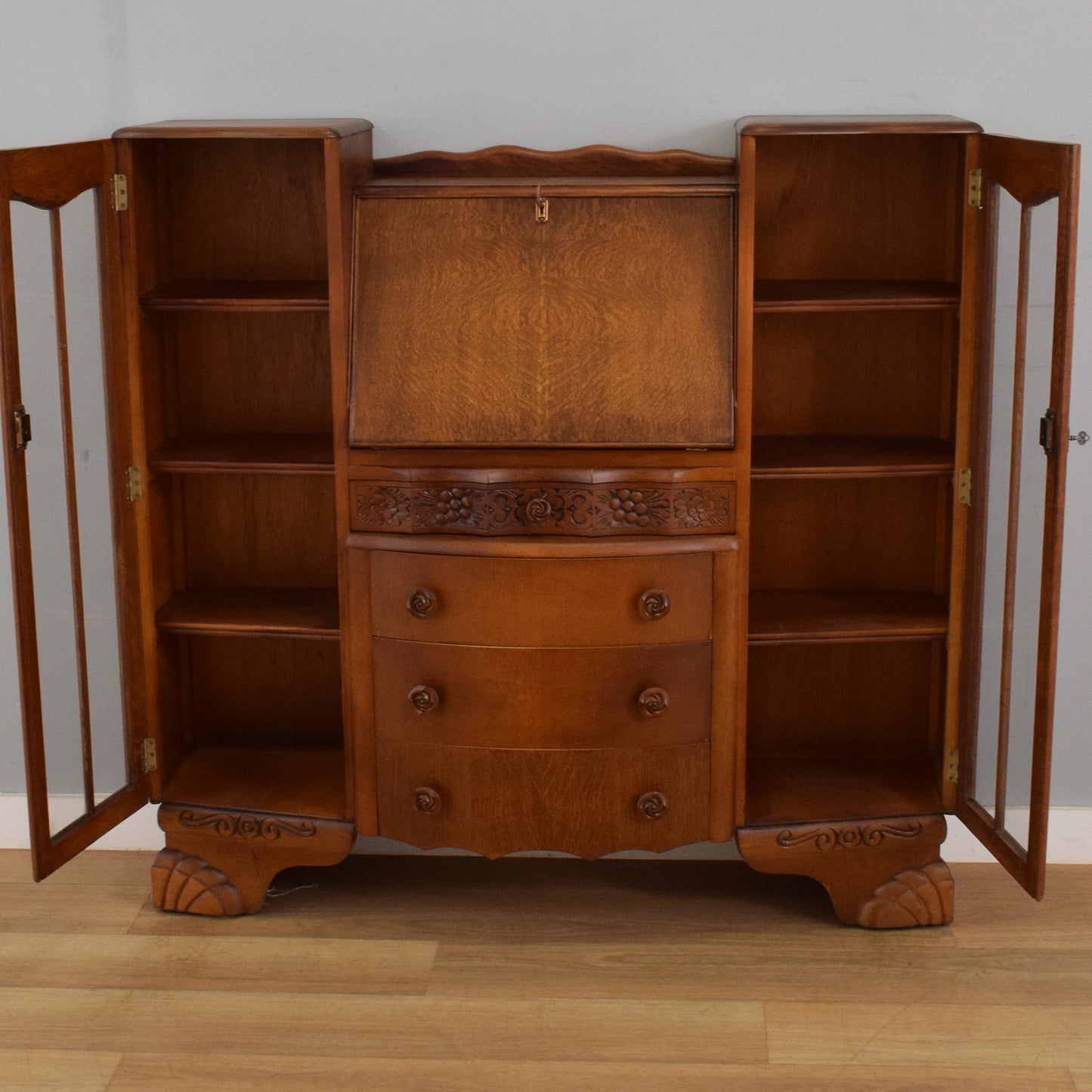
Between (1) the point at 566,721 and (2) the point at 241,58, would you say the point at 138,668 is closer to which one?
(1) the point at 566,721

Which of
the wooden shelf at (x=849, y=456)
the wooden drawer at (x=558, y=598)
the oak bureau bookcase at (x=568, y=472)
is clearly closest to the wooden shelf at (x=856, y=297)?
the oak bureau bookcase at (x=568, y=472)

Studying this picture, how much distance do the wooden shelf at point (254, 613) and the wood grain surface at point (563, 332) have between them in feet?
1.48

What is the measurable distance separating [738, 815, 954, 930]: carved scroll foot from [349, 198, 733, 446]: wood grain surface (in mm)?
837

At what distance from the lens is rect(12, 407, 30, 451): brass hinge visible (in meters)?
2.59

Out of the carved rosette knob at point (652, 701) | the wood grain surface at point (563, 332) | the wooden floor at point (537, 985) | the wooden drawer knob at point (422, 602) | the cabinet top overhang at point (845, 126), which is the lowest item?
the wooden floor at point (537, 985)

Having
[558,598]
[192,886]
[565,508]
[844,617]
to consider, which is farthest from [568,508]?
[192,886]

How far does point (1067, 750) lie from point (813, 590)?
69 centimetres

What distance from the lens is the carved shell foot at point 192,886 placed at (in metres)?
3.07

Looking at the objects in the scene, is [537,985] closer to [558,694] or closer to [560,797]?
[560,797]

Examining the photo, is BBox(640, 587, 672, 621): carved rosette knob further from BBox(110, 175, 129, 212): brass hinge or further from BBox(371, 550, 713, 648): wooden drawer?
BBox(110, 175, 129, 212): brass hinge

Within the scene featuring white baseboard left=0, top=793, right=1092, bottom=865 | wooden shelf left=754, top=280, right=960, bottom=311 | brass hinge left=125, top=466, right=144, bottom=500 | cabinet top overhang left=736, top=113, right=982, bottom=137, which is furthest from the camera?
white baseboard left=0, top=793, right=1092, bottom=865

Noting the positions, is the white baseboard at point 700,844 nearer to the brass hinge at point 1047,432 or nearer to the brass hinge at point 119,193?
the brass hinge at point 1047,432

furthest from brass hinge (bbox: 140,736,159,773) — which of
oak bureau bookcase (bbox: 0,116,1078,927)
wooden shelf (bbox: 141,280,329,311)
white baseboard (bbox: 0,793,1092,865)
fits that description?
wooden shelf (bbox: 141,280,329,311)

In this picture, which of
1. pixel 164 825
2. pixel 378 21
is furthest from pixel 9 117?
pixel 164 825
